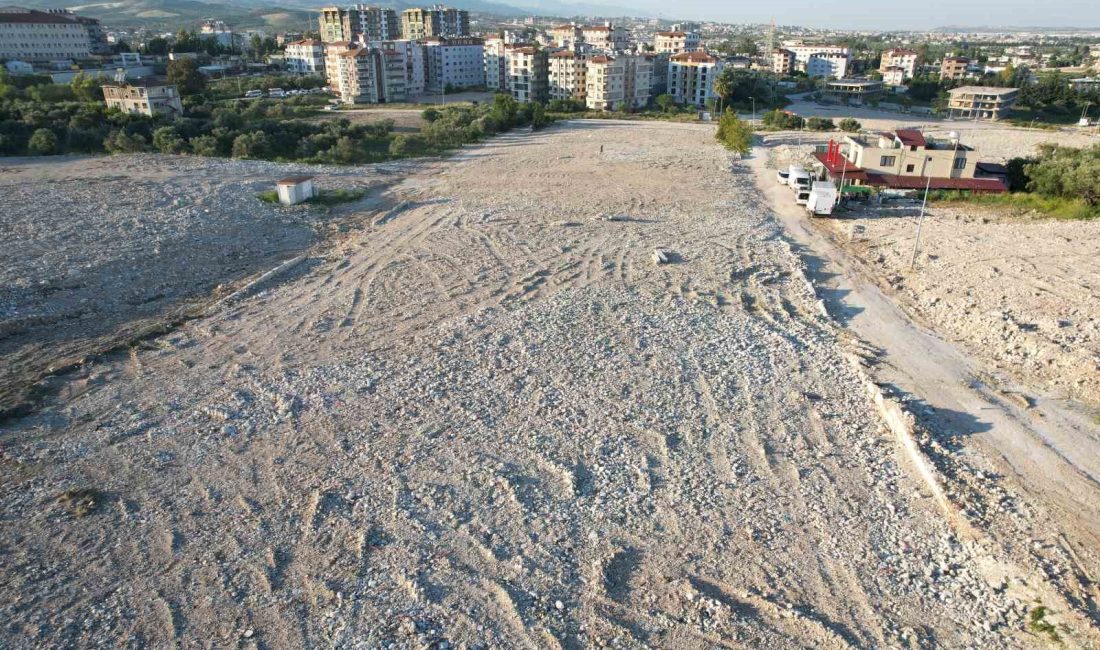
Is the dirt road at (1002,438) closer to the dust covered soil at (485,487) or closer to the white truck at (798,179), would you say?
the dust covered soil at (485,487)

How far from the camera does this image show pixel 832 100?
85000 mm

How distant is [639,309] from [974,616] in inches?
430

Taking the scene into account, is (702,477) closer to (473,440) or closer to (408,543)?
(473,440)

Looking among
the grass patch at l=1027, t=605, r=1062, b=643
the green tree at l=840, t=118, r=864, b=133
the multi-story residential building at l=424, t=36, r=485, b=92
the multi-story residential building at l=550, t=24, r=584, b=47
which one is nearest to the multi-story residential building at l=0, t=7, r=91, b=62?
the multi-story residential building at l=424, t=36, r=485, b=92

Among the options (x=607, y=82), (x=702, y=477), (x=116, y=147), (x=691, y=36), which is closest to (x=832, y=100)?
(x=691, y=36)

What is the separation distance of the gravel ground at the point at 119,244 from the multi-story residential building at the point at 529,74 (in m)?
40.9

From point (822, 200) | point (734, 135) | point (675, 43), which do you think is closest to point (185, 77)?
point (734, 135)

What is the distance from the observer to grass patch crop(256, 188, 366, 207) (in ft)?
96.0

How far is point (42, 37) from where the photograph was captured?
82.7 metres

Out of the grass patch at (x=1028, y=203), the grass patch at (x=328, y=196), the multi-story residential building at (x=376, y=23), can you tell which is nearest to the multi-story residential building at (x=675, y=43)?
the multi-story residential building at (x=376, y=23)

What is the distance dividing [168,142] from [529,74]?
132 ft

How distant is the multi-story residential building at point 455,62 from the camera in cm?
8200

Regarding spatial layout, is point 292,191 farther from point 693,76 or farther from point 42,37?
point 42,37

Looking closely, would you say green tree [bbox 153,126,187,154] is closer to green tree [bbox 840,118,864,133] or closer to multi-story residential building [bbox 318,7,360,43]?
green tree [bbox 840,118,864,133]
